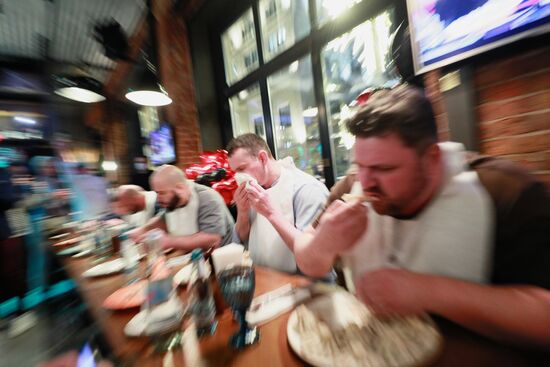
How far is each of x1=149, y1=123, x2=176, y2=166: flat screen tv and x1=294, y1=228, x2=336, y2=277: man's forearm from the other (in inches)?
143

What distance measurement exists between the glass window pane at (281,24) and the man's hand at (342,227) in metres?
2.50

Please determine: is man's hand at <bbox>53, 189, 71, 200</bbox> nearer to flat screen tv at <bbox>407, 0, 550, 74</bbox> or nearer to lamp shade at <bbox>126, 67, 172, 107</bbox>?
lamp shade at <bbox>126, 67, 172, 107</bbox>

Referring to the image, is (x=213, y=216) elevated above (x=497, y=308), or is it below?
above

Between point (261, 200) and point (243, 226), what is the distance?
0.42 meters

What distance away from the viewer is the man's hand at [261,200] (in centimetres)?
148

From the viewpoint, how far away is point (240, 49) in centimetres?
398

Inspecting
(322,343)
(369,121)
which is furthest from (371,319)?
(369,121)

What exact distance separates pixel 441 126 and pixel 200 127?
12.0ft

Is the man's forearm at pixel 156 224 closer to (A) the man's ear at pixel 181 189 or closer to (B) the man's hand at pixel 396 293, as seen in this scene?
(A) the man's ear at pixel 181 189

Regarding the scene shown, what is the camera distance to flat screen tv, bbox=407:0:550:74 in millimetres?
1103

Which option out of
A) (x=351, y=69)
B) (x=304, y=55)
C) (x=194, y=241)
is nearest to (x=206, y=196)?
(x=194, y=241)

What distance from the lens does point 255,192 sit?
152 centimetres

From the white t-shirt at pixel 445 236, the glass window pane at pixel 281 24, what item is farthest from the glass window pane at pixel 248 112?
the white t-shirt at pixel 445 236

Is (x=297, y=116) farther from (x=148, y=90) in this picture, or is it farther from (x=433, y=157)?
(x=433, y=157)
